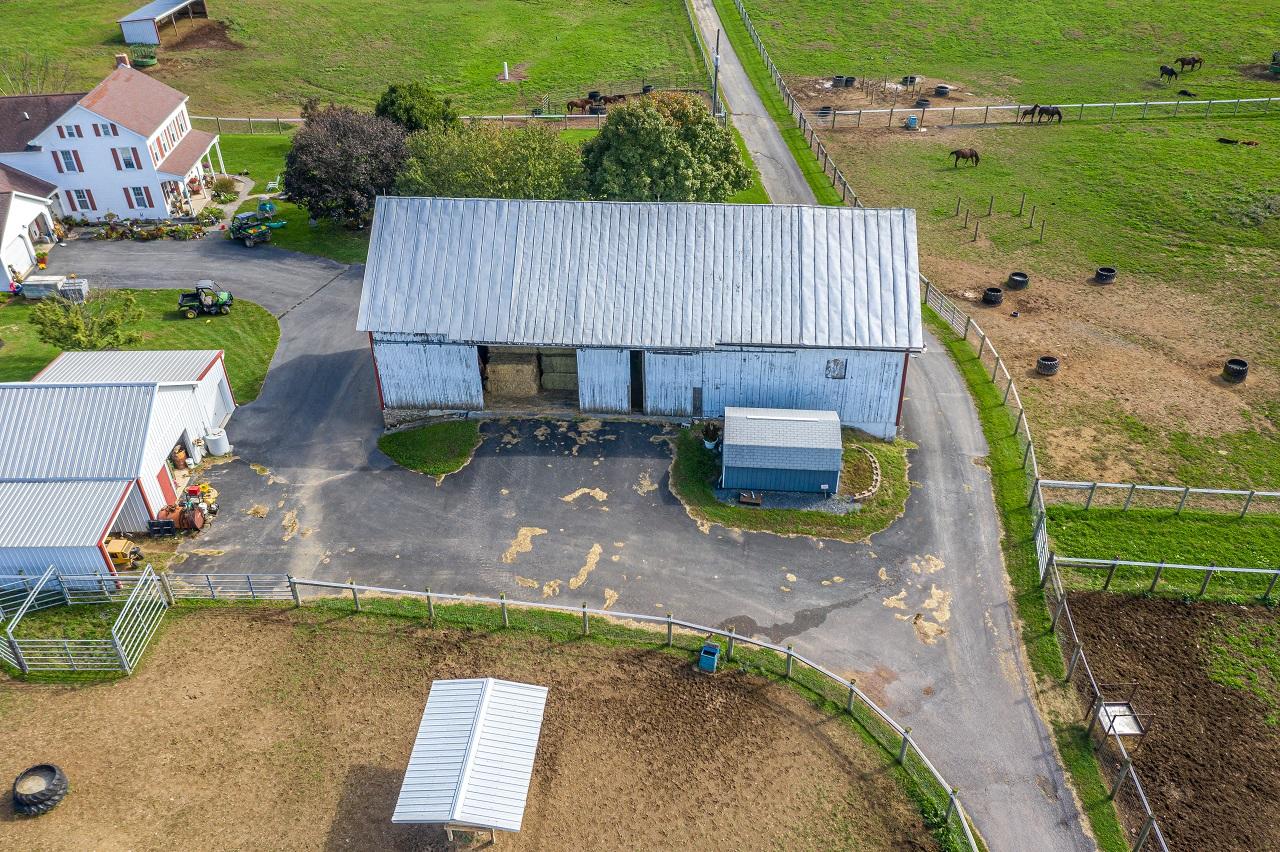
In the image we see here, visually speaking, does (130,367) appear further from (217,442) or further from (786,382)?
(786,382)

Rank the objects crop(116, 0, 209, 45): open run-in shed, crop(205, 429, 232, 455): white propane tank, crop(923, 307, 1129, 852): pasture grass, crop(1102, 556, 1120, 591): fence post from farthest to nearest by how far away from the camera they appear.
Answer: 1. crop(116, 0, 209, 45): open run-in shed
2. crop(205, 429, 232, 455): white propane tank
3. crop(1102, 556, 1120, 591): fence post
4. crop(923, 307, 1129, 852): pasture grass

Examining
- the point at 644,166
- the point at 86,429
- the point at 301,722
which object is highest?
the point at 644,166

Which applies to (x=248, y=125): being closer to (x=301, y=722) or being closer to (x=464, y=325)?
(x=464, y=325)

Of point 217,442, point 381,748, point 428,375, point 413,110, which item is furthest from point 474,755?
point 413,110

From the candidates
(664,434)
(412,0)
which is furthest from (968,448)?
(412,0)

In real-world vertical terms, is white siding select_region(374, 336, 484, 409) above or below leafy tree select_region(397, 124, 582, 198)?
below

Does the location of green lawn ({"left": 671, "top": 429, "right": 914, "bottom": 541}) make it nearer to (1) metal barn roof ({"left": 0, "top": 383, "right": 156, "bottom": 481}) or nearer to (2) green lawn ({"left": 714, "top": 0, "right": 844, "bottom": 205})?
(1) metal barn roof ({"left": 0, "top": 383, "right": 156, "bottom": 481})

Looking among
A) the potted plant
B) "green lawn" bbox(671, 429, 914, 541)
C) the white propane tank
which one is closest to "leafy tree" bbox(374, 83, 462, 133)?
the white propane tank
